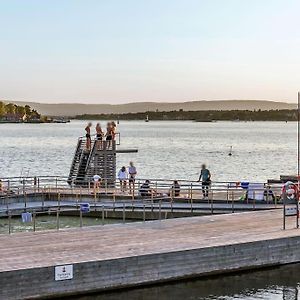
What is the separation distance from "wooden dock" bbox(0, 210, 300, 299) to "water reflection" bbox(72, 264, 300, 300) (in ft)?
0.63

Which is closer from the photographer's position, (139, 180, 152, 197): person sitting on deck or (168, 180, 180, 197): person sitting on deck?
(168, 180, 180, 197): person sitting on deck

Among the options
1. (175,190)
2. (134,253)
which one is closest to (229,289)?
(134,253)

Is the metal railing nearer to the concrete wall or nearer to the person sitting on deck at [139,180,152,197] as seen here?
the person sitting on deck at [139,180,152,197]

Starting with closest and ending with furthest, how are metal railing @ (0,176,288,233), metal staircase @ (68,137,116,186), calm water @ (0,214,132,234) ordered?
calm water @ (0,214,132,234)
metal railing @ (0,176,288,233)
metal staircase @ (68,137,116,186)

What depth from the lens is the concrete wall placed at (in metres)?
15.0

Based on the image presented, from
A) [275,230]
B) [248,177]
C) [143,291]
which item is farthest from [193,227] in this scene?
[248,177]

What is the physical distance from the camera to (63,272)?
15.4 m

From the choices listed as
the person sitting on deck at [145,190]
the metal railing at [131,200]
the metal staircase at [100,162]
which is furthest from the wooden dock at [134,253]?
the metal staircase at [100,162]

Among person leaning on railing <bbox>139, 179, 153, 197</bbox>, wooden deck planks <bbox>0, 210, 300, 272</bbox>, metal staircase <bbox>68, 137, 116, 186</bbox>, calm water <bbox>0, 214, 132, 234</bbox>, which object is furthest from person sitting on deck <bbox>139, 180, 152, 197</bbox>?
metal staircase <bbox>68, 137, 116, 186</bbox>

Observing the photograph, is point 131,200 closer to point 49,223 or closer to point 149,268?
point 49,223

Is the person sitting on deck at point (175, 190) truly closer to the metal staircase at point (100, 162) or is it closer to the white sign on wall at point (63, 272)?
the metal staircase at point (100, 162)

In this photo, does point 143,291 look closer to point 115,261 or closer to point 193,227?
point 115,261

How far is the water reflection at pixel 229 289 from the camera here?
16469 millimetres

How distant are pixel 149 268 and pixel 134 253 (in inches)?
18.4
